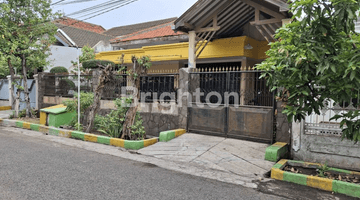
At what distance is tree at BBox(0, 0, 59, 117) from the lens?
1062cm

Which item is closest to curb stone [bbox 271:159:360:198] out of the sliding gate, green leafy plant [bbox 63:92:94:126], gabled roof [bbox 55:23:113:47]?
the sliding gate

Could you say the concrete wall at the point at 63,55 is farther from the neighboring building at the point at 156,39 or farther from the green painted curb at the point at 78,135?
the green painted curb at the point at 78,135

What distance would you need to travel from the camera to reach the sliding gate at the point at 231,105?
22.8ft

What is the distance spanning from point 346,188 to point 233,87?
12.7 feet

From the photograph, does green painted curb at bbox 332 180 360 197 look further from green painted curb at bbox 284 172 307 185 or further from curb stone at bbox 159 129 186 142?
curb stone at bbox 159 129 186 142

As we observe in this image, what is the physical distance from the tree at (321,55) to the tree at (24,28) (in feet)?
34.6

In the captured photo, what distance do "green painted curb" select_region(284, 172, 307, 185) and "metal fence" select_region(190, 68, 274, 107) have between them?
2410 millimetres

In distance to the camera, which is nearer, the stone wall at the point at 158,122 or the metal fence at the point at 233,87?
the metal fence at the point at 233,87

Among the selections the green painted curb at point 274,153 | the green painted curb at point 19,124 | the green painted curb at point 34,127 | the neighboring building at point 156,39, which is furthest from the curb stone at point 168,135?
the neighboring building at point 156,39

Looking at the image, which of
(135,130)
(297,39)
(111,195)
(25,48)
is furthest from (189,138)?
(25,48)

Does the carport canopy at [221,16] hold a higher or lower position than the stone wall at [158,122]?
higher

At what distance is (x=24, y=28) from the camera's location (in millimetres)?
11125

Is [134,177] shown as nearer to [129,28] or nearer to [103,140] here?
[103,140]

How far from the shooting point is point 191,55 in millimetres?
10430
